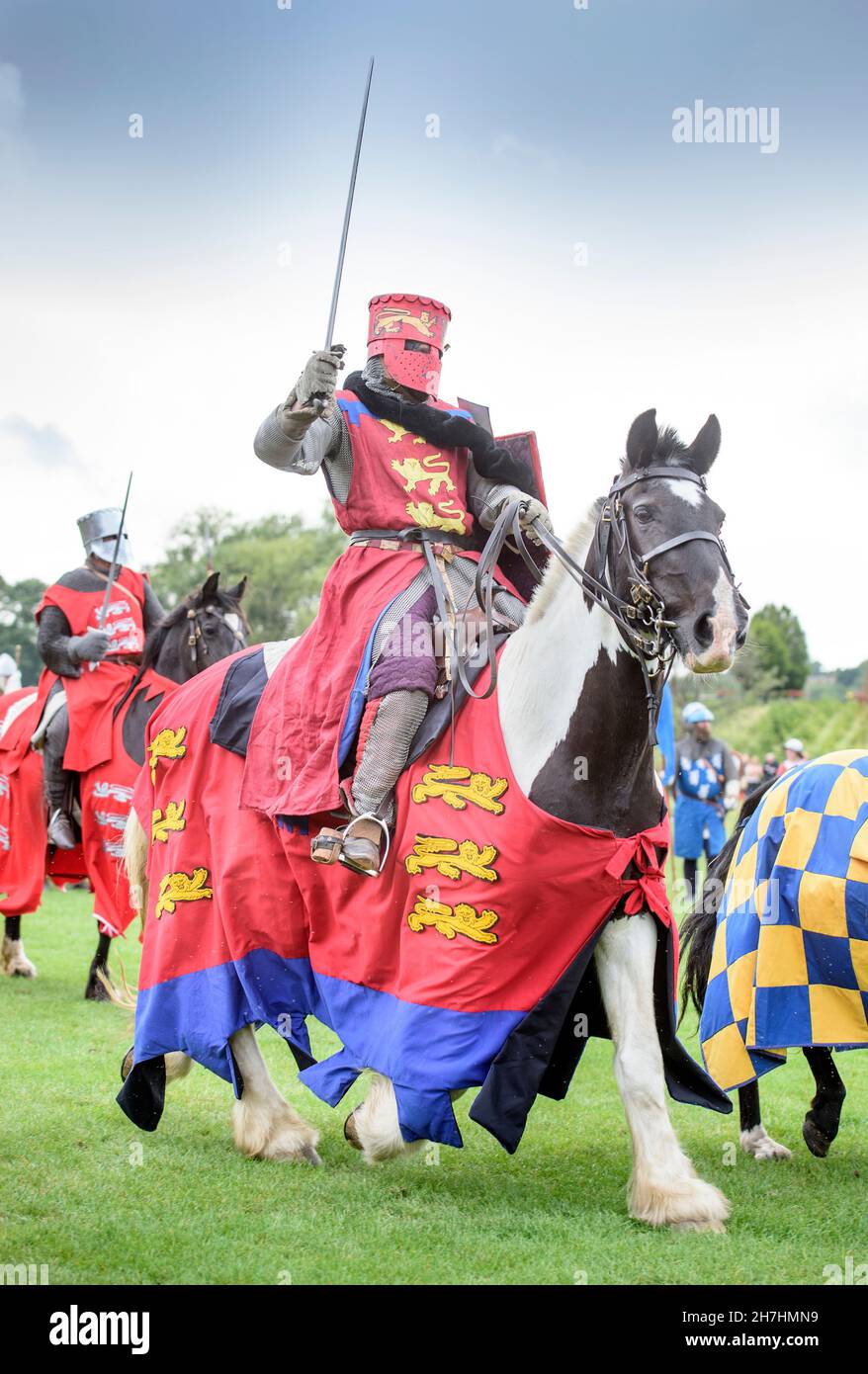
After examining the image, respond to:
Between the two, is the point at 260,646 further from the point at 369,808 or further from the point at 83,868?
the point at 83,868

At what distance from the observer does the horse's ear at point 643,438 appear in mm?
4363

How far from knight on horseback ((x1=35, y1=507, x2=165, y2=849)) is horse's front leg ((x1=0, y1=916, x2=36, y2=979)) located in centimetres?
119

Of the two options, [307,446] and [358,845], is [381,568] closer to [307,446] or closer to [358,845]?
[307,446]

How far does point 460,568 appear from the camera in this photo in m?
5.17

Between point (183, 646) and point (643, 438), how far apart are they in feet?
16.1

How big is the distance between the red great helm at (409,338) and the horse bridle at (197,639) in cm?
368

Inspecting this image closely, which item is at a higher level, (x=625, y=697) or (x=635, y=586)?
(x=635, y=586)

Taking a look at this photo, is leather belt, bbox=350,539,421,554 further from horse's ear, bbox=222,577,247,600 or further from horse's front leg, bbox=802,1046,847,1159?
horse's ear, bbox=222,577,247,600

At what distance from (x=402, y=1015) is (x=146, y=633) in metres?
5.32

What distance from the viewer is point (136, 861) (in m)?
6.27

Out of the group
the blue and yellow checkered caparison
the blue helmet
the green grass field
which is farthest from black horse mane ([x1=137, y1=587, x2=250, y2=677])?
the blue helmet

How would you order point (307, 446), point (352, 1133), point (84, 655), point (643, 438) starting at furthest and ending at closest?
point (84, 655), point (352, 1133), point (307, 446), point (643, 438)

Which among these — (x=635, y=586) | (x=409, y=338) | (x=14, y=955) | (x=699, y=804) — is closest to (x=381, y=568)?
(x=409, y=338)
